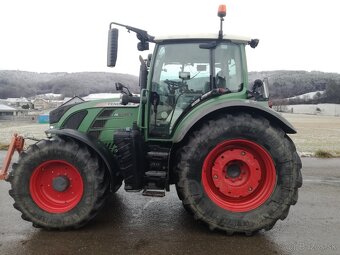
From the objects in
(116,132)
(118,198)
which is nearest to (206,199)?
(116,132)

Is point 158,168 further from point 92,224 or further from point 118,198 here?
point 118,198

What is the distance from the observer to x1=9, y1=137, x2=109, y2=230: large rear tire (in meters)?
4.00

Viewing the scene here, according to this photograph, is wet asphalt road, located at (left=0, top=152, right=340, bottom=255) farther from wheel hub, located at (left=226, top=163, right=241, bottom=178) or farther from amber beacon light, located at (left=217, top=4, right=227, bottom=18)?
amber beacon light, located at (left=217, top=4, right=227, bottom=18)

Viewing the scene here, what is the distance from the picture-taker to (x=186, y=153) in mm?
3912

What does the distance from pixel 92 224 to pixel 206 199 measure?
1.43 meters

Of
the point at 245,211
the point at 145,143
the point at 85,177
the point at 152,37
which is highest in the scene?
the point at 152,37

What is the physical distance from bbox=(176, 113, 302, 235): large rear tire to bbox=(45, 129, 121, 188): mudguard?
2.65 ft

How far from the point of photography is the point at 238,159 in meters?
4.04

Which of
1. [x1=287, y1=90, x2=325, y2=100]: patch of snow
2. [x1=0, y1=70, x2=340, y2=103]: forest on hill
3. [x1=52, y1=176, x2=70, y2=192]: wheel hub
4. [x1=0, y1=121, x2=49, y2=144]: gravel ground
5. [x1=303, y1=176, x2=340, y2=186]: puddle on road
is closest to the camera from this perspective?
[x1=52, y1=176, x2=70, y2=192]: wheel hub

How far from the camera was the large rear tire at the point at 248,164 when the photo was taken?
12.8ft

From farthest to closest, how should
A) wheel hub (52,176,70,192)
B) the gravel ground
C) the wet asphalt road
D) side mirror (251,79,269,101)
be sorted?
1. the gravel ground
2. side mirror (251,79,269,101)
3. wheel hub (52,176,70,192)
4. the wet asphalt road

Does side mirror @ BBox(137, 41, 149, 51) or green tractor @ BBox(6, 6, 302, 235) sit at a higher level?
side mirror @ BBox(137, 41, 149, 51)

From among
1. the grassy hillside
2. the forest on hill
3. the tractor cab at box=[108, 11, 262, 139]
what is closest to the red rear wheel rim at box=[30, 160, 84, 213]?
the tractor cab at box=[108, 11, 262, 139]

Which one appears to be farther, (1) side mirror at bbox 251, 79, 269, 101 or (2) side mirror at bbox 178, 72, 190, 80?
(1) side mirror at bbox 251, 79, 269, 101
